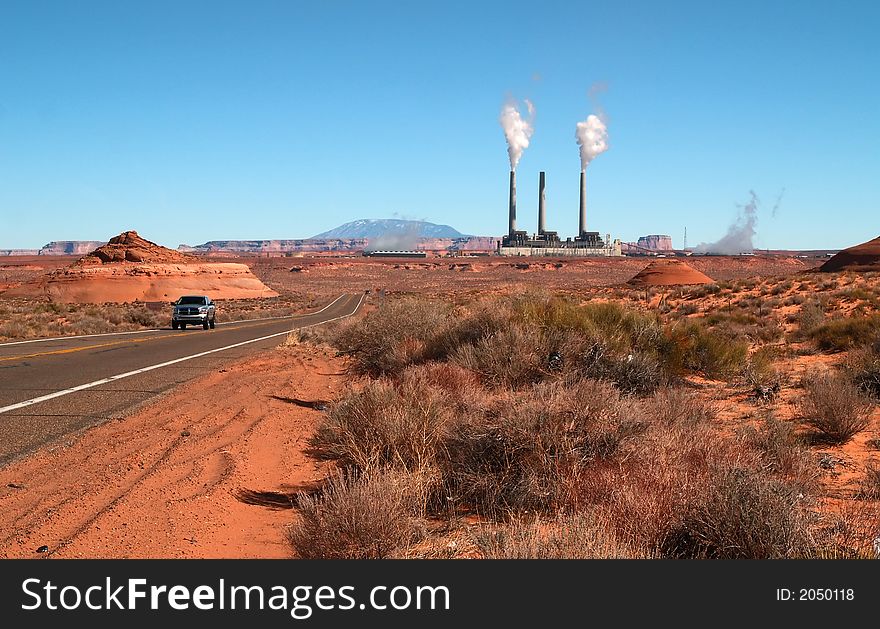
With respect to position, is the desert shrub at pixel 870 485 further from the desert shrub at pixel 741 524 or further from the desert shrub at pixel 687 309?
the desert shrub at pixel 687 309

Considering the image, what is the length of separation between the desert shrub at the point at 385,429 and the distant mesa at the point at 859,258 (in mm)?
59711

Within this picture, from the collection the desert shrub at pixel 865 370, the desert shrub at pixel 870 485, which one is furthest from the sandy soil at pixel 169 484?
the desert shrub at pixel 865 370

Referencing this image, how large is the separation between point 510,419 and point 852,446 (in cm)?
471

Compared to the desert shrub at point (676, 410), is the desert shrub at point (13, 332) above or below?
below

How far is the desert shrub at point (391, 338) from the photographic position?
1484 cm

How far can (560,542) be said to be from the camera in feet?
14.4

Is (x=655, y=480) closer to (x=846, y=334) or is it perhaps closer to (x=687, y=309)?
(x=846, y=334)

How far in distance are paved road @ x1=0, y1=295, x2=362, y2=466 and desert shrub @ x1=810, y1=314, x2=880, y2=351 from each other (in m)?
15.0

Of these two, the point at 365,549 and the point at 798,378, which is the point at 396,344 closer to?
the point at 798,378

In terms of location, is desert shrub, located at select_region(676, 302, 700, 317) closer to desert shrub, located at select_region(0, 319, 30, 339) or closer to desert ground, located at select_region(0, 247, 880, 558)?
desert ground, located at select_region(0, 247, 880, 558)

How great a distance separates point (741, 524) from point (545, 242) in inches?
6827

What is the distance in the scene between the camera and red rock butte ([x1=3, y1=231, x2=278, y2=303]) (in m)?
62.8

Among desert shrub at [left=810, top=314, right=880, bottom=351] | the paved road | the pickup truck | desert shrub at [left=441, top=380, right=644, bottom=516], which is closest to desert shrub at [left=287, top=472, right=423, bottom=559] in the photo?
desert shrub at [left=441, top=380, right=644, bottom=516]
